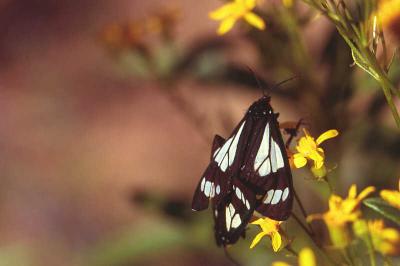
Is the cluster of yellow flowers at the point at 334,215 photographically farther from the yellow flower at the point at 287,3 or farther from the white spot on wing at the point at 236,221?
the yellow flower at the point at 287,3

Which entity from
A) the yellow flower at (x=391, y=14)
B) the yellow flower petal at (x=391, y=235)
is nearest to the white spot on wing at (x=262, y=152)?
the yellow flower petal at (x=391, y=235)

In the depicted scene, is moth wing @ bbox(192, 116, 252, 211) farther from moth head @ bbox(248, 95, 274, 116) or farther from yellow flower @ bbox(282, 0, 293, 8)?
yellow flower @ bbox(282, 0, 293, 8)

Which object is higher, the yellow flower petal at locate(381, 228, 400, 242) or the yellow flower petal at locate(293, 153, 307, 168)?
the yellow flower petal at locate(293, 153, 307, 168)

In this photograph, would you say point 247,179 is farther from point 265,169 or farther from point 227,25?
point 227,25

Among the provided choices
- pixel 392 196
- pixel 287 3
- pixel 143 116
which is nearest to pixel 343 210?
pixel 392 196

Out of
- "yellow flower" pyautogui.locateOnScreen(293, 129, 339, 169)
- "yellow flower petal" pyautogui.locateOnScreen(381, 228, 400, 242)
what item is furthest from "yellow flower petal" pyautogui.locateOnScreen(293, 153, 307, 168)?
"yellow flower petal" pyautogui.locateOnScreen(381, 228, 400, 242)
